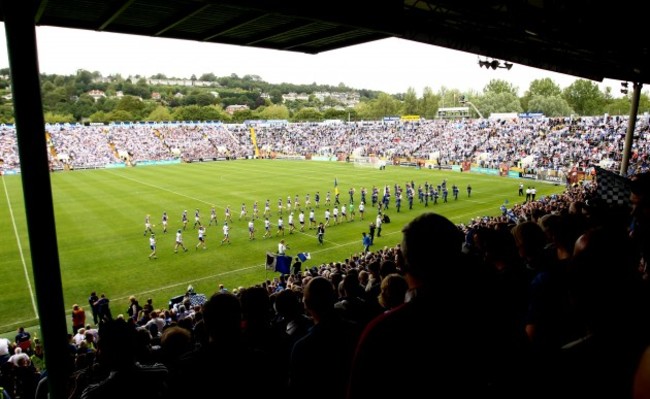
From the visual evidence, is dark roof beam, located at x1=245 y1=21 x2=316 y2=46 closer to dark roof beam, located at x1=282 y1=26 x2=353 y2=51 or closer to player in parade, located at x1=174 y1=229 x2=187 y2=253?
dark roof beam, located at x1=282 y1=26 x2=353 y2=51

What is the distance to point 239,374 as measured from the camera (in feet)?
9.07

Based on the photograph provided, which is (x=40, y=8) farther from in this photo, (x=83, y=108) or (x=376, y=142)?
(x=83, y=108)

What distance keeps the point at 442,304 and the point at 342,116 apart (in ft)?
457

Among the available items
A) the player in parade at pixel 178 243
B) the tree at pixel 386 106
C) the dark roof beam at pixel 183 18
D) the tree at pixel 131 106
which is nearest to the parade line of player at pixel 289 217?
the player in parade at pixel 178 243

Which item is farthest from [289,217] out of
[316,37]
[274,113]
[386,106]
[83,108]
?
[274,113]

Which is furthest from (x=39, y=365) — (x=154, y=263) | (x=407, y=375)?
(x=407, y=375)

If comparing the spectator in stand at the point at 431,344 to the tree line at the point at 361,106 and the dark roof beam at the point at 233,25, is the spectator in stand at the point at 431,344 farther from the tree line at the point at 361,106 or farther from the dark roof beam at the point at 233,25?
the tree line at the point at 361,106

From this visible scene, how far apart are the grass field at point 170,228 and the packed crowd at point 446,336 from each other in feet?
8.16

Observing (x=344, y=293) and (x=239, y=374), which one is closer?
(x=239, y=374)

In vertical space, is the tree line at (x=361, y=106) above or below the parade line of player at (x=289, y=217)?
above

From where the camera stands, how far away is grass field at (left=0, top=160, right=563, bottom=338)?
1795 centimetres

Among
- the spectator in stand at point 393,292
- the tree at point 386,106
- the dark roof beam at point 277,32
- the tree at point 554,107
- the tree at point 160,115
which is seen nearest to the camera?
the spectator in stand at point 393,292

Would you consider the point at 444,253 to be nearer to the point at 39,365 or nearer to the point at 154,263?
the point at 39,365

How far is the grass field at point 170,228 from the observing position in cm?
1795
